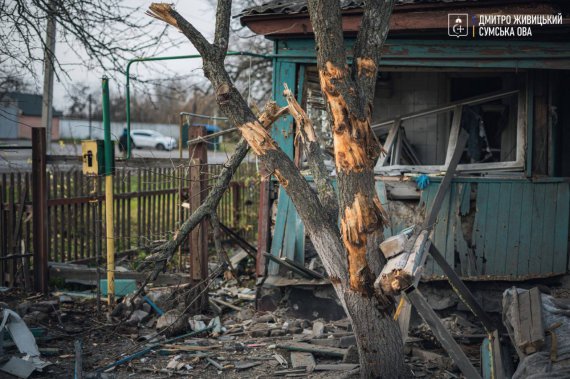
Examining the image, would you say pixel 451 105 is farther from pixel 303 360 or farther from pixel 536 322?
pixel 303 360

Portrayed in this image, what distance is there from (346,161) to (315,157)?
58 centimetres

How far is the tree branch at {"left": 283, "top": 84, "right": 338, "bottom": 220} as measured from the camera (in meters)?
5.57

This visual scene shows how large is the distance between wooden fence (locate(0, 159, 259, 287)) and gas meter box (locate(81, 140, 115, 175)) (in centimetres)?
38

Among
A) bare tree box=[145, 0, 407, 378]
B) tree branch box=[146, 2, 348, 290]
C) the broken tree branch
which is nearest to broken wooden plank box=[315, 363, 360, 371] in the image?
bare tree box=[145, 0, 407, 378]

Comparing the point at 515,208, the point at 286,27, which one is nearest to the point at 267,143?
the point at 286,27

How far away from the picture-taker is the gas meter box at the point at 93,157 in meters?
7.84

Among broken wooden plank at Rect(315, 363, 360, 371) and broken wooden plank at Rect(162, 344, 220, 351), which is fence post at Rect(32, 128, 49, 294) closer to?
broken wooden plank at Rect(162, 344, 220, 351)

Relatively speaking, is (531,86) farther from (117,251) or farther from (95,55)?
(117,251)

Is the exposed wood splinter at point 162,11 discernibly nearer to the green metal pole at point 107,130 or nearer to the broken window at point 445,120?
the green metal pole at point 107,130

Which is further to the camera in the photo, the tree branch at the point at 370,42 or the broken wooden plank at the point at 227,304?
the broken wooden plank at the point at 227,304

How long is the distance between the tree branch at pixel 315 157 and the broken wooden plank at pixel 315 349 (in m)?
1.95

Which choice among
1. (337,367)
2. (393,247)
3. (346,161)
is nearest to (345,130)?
(346,161)

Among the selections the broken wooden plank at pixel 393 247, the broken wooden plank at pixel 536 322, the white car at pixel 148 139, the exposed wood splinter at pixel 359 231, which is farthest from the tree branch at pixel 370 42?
the white car at pixel 148 139

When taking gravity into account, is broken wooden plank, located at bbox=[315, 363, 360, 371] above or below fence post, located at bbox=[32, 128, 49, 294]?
below
